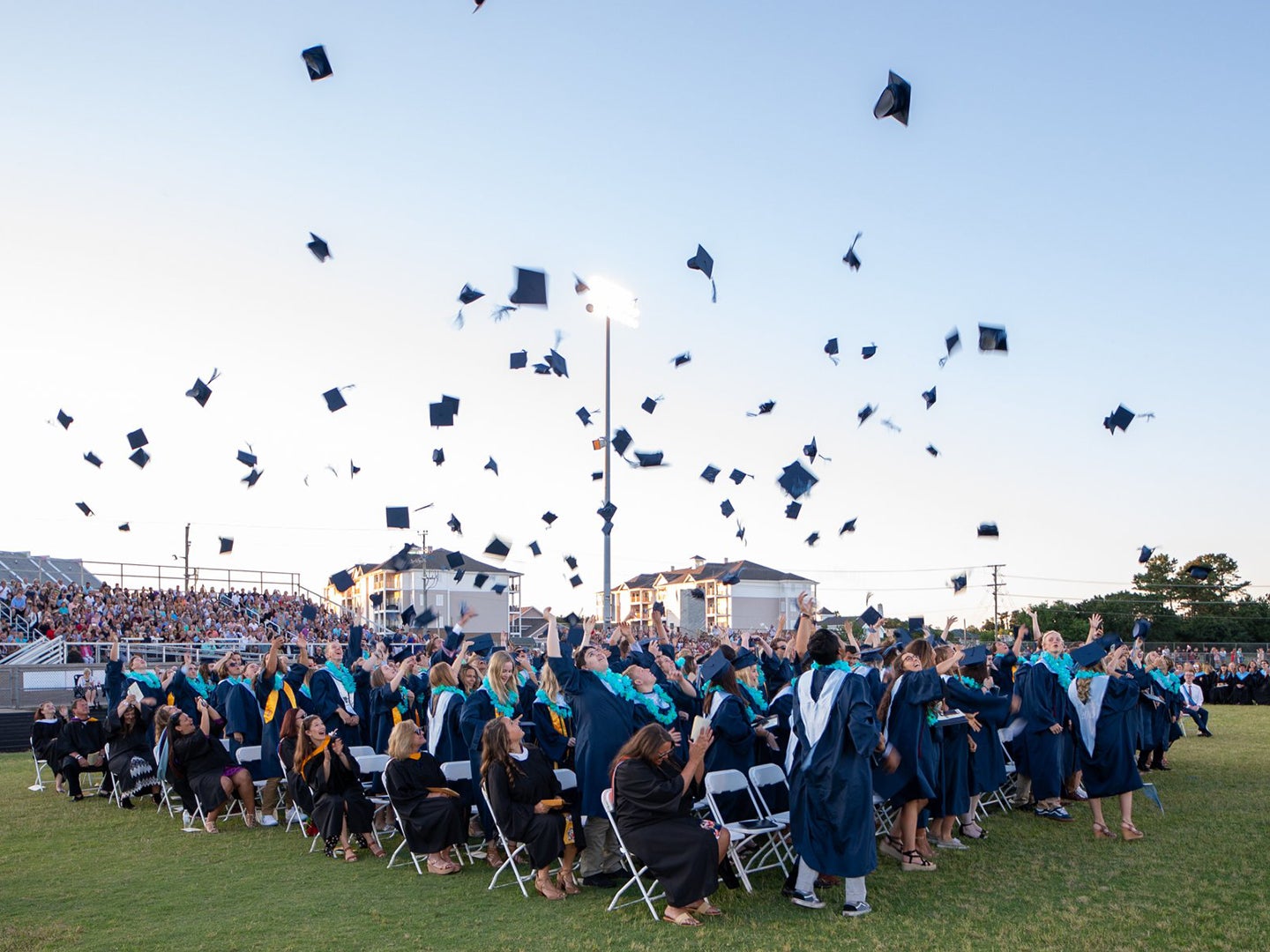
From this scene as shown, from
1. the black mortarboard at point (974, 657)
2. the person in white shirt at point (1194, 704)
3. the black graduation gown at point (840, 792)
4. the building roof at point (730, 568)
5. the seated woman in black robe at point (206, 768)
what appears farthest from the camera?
the building roof at point (730, 568)

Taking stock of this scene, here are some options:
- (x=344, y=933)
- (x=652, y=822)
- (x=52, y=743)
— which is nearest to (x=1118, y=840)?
(x=652, y=822)

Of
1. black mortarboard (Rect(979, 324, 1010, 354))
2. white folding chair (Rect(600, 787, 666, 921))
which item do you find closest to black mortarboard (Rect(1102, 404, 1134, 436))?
black mortarboard (Rect(979, 324, 1010, 354))

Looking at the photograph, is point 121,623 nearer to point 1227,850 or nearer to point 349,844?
point 349,844

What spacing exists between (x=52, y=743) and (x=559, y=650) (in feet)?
31.4

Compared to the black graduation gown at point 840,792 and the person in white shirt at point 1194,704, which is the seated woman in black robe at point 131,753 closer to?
the black graduation gown at point 840,792

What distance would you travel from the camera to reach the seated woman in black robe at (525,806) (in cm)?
751

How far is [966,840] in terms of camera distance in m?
9.20

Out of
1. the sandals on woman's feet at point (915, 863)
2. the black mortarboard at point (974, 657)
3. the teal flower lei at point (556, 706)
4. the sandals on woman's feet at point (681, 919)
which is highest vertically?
the black mortarboard at point (974, 657)

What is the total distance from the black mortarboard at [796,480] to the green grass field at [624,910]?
6.15 metres

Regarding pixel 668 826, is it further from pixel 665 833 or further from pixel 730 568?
pixel 730 568

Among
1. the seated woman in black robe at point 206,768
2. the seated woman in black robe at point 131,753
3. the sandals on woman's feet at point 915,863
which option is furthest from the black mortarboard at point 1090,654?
the seated woman in black robe at point 131,753

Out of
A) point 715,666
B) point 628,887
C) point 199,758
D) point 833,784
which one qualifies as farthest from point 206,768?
point 833,784

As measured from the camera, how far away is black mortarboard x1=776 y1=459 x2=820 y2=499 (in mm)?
15250

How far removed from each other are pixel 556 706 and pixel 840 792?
2.82 metres
